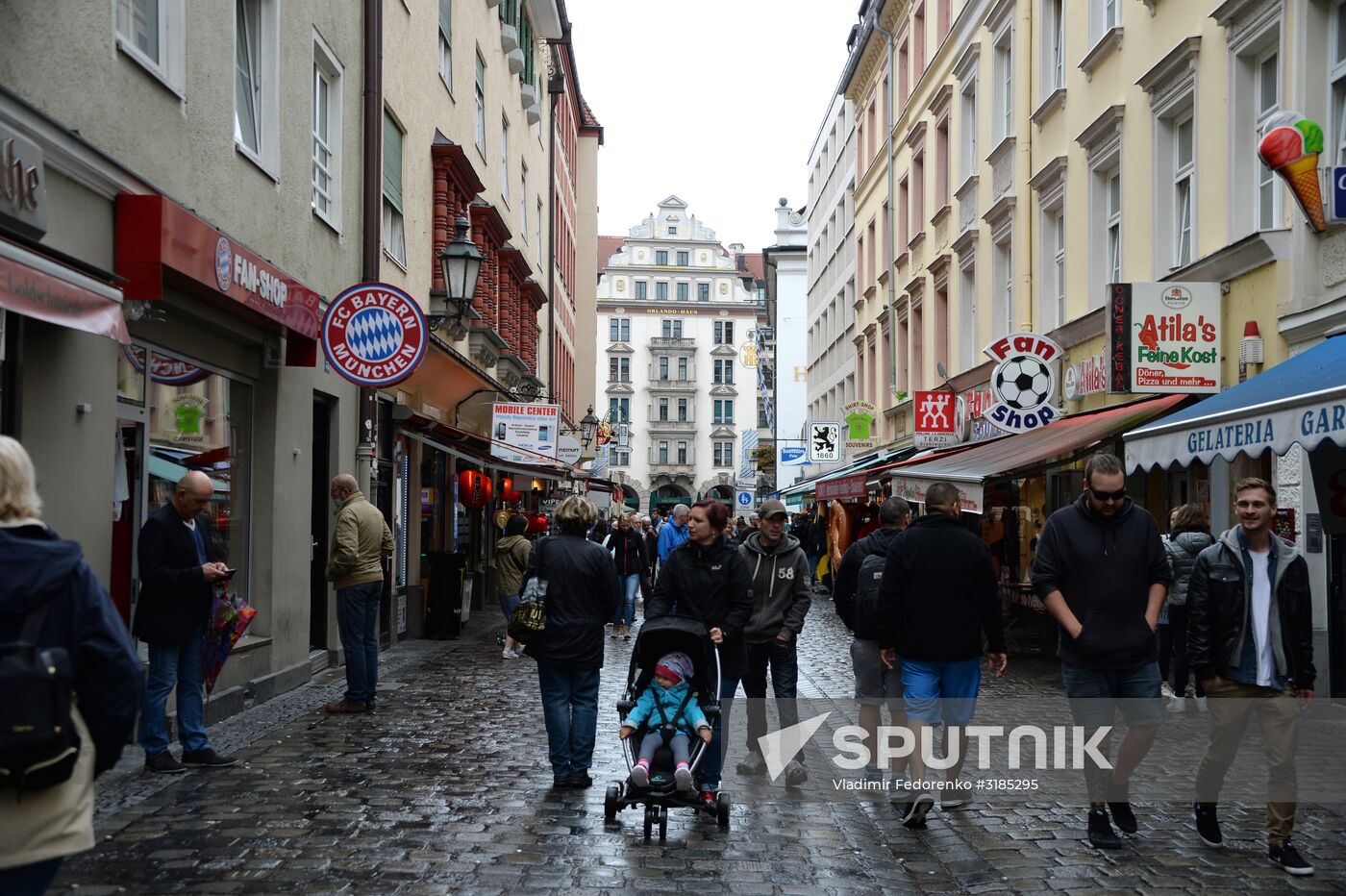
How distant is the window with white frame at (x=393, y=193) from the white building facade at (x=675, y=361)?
245ft

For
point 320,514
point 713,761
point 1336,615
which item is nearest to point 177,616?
point 713,761

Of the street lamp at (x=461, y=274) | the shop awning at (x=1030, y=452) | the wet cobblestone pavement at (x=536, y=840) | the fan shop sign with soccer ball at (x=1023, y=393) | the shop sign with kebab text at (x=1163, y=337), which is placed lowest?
the wet cobblestone pavement at (x=536, y=840)

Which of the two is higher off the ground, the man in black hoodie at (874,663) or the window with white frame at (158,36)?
the window with white frame at (158,36)

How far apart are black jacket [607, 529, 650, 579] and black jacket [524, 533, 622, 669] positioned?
480 inches

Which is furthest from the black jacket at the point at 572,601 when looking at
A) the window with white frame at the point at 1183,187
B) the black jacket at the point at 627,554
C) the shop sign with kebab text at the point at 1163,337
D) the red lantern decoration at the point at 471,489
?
the red lantern decoration at the point at 471,489

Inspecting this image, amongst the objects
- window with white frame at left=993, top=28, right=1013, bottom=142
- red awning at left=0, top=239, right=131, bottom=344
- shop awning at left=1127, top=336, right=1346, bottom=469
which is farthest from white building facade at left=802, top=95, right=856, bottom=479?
red awning at left=0, top=239, right=131, bottom=344

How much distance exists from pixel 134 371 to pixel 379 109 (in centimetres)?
664

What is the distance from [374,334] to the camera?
442 inches

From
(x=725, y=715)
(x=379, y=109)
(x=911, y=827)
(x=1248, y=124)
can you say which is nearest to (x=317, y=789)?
(x=725, y=715)

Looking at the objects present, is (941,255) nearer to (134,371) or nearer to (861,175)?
(861,175)

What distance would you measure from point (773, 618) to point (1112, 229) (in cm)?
1089

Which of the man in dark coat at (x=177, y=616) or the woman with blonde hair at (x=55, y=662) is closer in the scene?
the woman with blonde hair at (x=55, y=662)

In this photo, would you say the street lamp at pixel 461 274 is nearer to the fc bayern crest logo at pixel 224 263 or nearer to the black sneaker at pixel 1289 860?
the fc bayern crest logo at pixel 224 263

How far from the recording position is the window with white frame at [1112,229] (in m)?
17.3
